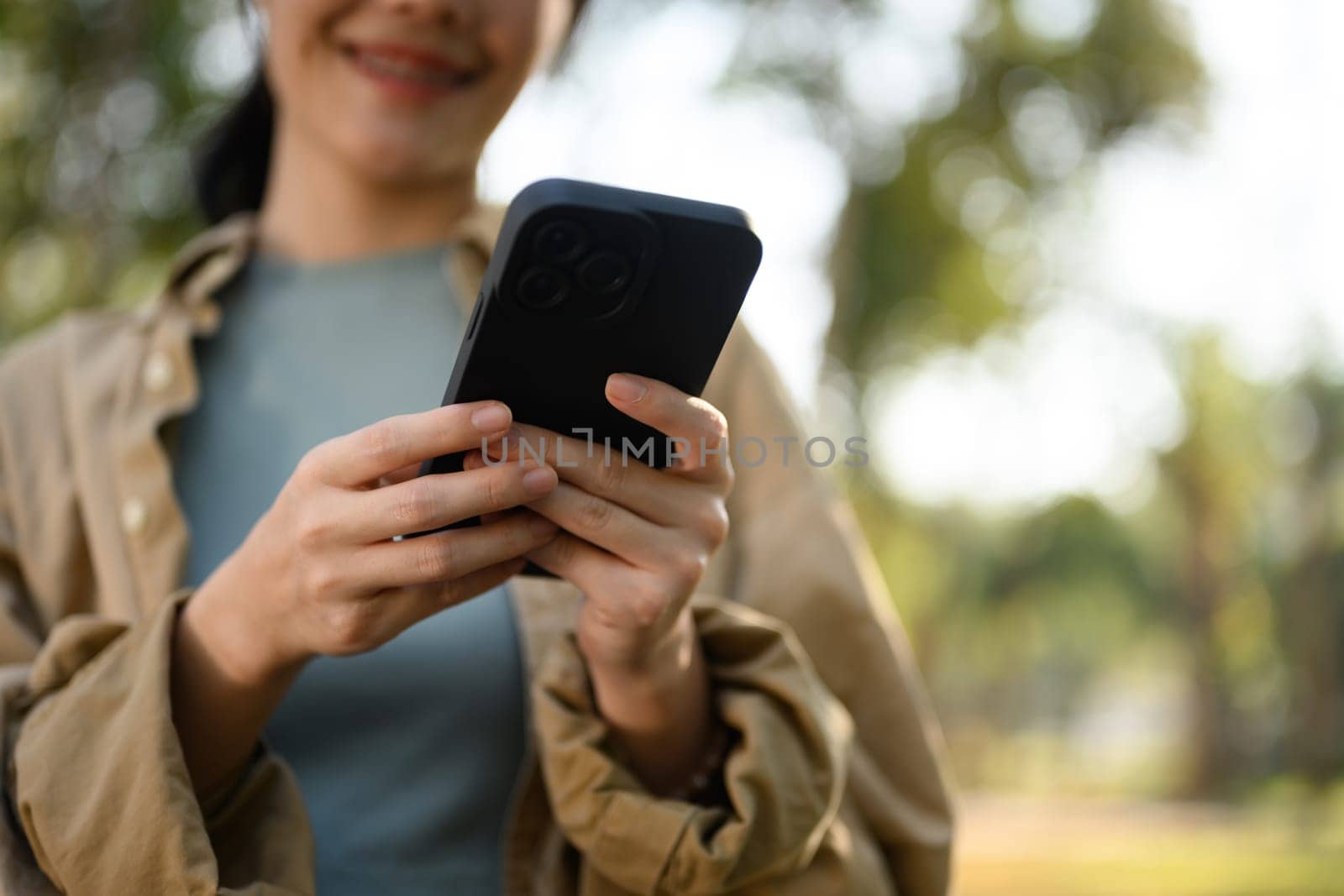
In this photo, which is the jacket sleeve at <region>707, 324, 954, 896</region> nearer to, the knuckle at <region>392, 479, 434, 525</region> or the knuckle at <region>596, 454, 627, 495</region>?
the knuckle at <region>596, 454, 627, 495</region>

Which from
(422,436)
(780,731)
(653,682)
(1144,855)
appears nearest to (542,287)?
(422,436)

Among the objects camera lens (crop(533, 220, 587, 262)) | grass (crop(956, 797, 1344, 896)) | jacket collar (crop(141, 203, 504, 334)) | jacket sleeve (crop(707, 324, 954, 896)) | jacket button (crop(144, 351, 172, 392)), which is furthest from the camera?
grass (crop(956, 797, 1344, 896))

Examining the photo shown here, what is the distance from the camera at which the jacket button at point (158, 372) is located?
1.78 meters

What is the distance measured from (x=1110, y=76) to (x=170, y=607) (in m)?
13.1

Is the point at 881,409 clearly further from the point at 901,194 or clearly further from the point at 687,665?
the point at 687,665

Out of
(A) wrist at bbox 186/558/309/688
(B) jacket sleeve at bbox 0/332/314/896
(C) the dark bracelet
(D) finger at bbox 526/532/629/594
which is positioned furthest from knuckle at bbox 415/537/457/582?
(C) the dark bracelet

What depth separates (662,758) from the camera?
1405 millimetres

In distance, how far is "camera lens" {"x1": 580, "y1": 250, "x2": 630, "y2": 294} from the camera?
3.26ft

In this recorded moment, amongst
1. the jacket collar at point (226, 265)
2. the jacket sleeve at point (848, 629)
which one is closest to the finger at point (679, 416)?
the jacket sleeve at point (848, 629)

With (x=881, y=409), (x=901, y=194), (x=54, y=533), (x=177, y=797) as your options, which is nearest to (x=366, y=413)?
(x=54, y=533)

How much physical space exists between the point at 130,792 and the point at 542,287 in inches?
26.9

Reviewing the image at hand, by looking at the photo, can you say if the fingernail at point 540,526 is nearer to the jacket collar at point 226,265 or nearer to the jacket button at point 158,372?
the jacket collar at point 226,265

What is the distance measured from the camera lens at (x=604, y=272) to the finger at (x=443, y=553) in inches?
9.7

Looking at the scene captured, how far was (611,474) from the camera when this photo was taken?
1119mm
